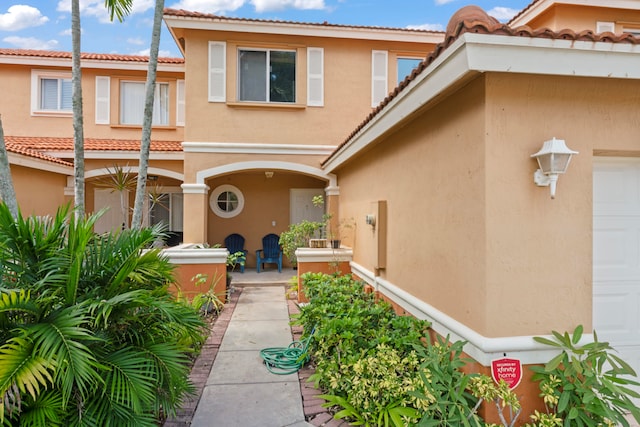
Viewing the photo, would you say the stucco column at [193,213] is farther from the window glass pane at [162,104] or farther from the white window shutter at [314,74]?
the window glass pane at [162,104]

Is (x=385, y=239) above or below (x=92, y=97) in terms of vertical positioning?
below

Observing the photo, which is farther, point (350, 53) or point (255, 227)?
point (255, 227)

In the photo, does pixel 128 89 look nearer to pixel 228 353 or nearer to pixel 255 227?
pixel 255 227

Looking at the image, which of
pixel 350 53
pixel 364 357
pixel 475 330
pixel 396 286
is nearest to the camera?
pixel 475 330

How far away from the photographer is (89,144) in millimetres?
12578

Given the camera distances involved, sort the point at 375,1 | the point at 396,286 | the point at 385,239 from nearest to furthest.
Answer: the point at 396,286
the point at 385,239
the point at 375,1

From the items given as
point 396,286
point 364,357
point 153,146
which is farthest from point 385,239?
point 153,146

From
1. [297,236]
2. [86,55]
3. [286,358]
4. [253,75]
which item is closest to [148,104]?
[253,75]

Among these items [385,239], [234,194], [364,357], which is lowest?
[364,357]

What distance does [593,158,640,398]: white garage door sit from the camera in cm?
377

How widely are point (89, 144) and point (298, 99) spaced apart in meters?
7.48

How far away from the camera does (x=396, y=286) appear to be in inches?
228

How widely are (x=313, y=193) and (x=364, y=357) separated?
986 cm

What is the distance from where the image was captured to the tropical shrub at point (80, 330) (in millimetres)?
2684
